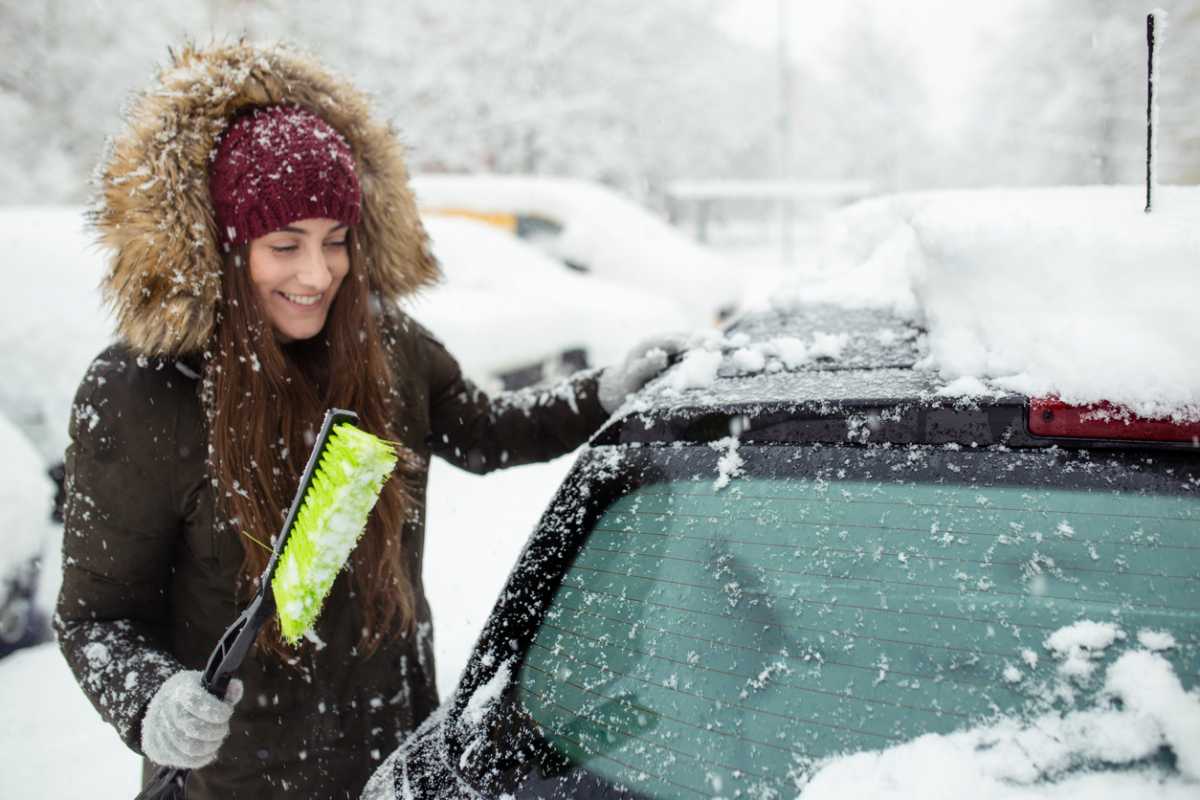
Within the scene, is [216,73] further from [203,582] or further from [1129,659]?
[1129,659]

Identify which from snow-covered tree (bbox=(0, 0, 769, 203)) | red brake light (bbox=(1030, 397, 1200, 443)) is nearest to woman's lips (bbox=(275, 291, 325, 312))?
red brake light (bbox=(1030, 397, 1200, 443))

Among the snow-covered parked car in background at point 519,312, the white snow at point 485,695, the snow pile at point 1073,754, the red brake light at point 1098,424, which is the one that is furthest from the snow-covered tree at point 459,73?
the snow pile at point 1073,754

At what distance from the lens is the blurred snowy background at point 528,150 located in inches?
119

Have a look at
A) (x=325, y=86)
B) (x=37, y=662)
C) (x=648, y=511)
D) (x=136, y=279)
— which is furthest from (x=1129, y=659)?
(x=37, y=662)

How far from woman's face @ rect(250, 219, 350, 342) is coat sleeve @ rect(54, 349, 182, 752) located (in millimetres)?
272

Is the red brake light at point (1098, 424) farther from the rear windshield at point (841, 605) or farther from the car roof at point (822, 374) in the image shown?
the car roof at point (822, 374)

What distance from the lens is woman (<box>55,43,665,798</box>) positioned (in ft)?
4.66

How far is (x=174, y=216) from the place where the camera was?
148 cm

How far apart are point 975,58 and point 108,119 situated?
2090 centimetres

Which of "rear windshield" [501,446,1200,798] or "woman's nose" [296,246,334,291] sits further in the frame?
"woman's nose" [296,246,334,291]

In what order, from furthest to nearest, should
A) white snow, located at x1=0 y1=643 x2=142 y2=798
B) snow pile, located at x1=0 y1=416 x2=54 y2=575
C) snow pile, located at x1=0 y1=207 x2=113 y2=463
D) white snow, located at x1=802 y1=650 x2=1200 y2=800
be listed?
1. snow pile, located at x1=0 y1=207 x2=113 y2=463
2. snow pile, located at x1=0 y1=416 x2=54 y2=575
3. white snow, located at x1=0 y1=643 x2=142 y2=798
4. white snow, located at x1=802 y1=650 x2=1200 y2=800

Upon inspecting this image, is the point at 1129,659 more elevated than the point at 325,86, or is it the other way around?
the point at 325,86

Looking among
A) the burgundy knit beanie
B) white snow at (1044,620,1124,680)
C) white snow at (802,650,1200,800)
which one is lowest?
white snow at (802,650,1200,800)

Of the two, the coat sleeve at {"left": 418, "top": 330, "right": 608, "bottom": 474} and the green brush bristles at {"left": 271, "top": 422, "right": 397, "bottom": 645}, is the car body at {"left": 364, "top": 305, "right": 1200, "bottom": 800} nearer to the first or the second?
the green brush bristles at {"left": 271, "top": 422, "right": 397, "bottom": 645}
